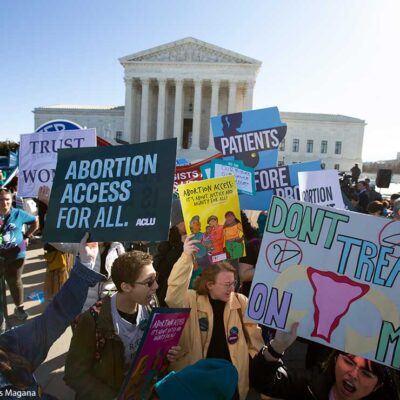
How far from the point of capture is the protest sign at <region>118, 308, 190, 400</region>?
1596 millimetres

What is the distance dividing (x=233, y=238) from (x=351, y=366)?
1601 millimetres

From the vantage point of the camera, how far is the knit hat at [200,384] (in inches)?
45.3

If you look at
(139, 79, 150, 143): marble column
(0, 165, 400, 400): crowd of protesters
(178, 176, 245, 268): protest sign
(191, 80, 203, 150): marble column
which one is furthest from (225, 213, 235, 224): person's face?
(139, 79, 150, 143): marble column

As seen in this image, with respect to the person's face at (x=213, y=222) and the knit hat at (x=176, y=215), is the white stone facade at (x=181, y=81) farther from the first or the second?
the person's face at (x=213, y=222)

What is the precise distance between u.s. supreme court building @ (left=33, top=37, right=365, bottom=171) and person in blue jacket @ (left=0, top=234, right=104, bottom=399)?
38267 millimetres

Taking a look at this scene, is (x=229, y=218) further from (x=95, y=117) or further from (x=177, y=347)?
(x=95, y=117)

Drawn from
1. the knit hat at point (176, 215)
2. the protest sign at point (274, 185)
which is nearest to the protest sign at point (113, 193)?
the knit hat at point (176, 215)

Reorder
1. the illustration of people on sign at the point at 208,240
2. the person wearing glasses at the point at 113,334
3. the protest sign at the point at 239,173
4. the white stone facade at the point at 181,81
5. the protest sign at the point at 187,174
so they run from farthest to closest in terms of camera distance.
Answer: the white stone facade at the point at 181,81 → the protest sign at the point at 187,174 → the protest sign at the point at 239,173 → the illustration of people on sign at the point at 208,240 → the person wearing glasses at the point at 113,334

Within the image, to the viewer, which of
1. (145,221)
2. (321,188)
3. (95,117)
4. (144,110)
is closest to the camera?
(145,221)

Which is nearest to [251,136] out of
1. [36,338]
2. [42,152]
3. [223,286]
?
[42,152]

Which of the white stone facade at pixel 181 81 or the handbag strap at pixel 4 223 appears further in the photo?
the white stone facade at pixel 181 81

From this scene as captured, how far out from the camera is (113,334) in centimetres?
182

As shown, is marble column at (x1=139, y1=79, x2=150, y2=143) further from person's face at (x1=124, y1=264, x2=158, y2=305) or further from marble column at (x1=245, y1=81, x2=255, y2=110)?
person's face at (x1=124, y1=264, x2=158, y2=305)

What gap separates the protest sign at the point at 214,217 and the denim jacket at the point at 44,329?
138 centimetres
